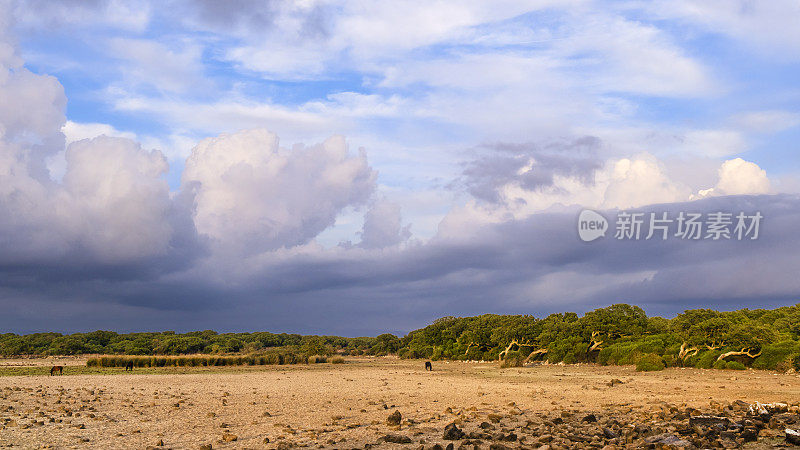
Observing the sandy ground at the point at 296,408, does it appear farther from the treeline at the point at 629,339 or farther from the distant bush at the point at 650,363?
the treeline at the point at 629,339

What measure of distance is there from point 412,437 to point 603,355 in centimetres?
4620

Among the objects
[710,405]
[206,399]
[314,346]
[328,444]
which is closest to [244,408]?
[206,399]

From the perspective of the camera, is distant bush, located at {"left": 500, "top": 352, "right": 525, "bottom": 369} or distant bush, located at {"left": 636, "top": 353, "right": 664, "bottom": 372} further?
distant bush, located at {"left": 500, "top": 352, "right": 525, "bottom": 369}

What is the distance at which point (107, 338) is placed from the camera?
124062mm

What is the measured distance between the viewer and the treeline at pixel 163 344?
10006 centimetres

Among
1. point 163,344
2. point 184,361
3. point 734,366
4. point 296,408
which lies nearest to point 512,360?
point 734,366

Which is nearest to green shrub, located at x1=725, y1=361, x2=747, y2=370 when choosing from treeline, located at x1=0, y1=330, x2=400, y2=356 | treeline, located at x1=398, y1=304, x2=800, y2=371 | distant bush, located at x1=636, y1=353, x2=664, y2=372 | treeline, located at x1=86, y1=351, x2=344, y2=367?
treeline, located at x1=398, y1=304, x2=800, y2=371

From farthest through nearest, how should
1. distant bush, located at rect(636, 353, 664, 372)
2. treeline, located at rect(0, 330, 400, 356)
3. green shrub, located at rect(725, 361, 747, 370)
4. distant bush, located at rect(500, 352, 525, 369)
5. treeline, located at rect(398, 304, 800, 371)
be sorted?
treeline, located at rect(0, 330, 400, 356), distant bush, located at rect(500, 352, 525, 369), treeline, located at rect(398, 304, 800, 371), distant bush, located at rect(636, 353, 664, 372), green shrub, located at rect(725, 361, 747, 370)

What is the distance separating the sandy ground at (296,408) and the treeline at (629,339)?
984 cm

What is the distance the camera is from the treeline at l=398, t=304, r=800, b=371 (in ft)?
151

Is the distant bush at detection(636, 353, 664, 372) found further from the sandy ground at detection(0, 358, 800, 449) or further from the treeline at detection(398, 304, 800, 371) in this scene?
the sandy ground at detection(0, 358, 800, 449)

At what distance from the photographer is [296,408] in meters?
22.9

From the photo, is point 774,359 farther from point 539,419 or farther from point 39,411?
point 39,411

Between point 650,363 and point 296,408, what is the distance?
32.5 m
